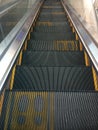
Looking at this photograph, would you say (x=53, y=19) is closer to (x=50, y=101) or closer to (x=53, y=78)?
(x=53, y=78)

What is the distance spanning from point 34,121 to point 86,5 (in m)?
7.54

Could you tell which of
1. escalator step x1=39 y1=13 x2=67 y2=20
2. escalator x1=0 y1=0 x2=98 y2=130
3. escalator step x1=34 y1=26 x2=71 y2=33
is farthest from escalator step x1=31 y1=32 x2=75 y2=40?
escalator step x1=39 y1=13 x2=67 y2=20

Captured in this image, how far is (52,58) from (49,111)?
110cm

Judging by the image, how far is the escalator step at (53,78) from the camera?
225 centimetres

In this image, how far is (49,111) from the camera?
6.06ft

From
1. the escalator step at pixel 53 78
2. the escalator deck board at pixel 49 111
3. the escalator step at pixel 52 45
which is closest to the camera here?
the escalator deck board at pixel 49 111

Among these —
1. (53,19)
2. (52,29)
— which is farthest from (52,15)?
(52,29)

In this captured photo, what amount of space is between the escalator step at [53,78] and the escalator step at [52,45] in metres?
0.99

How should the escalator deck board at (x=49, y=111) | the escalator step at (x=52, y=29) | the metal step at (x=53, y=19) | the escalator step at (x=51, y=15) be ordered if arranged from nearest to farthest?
the escalator deck board at (x=49, y=111), the escalator step at (x=52, y=29), the metal step at (x=53, y=19), the escalator step at (x=51, y=15)

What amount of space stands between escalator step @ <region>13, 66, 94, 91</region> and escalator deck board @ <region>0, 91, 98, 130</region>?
0.88 feet

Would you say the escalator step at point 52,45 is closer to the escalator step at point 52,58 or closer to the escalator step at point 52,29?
the escalator step at point 52,58

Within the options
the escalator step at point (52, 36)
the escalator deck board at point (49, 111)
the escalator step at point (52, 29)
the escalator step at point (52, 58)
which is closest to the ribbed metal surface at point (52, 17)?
the escalator step at point (52, 29)

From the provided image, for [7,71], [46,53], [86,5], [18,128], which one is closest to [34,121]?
[18,128]

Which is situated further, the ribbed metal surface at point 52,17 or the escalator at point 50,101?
the ribbed metal surface at point 52,17
